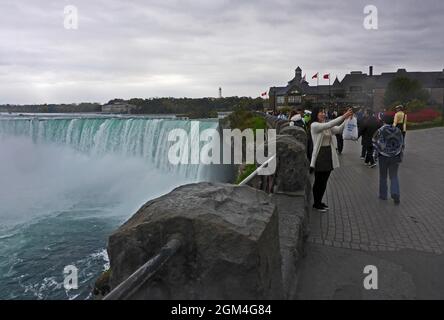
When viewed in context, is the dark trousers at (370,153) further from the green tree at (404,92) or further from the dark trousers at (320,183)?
the green tree at (404,92)

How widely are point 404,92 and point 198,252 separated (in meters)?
70.0

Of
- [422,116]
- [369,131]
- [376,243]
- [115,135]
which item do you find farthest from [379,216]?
[422,116]

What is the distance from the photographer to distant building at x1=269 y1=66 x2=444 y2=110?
76.1 metres

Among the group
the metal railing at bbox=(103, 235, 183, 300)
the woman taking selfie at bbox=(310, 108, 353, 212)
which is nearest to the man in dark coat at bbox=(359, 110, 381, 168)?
the woman taking selfie at bbox=(310, 108, 353, 212)

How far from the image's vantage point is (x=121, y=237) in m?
2.04

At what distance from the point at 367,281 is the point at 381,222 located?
8.33 ft

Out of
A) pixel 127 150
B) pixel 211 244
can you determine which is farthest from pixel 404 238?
pixel 127 150

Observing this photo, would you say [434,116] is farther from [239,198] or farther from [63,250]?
[239,198]

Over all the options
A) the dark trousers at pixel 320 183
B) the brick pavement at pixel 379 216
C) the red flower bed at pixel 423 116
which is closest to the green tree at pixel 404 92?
the red flower bed at pixel 423 116

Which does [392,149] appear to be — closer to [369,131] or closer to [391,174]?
[391,174]

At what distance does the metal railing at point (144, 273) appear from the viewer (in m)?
1.61

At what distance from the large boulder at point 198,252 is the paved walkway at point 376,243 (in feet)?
6.01

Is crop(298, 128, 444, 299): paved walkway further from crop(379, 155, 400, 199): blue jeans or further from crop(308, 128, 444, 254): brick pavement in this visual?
crop(379, 155, 400, 199): blue jeans

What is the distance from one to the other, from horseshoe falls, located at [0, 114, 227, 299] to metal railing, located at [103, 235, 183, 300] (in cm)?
923
